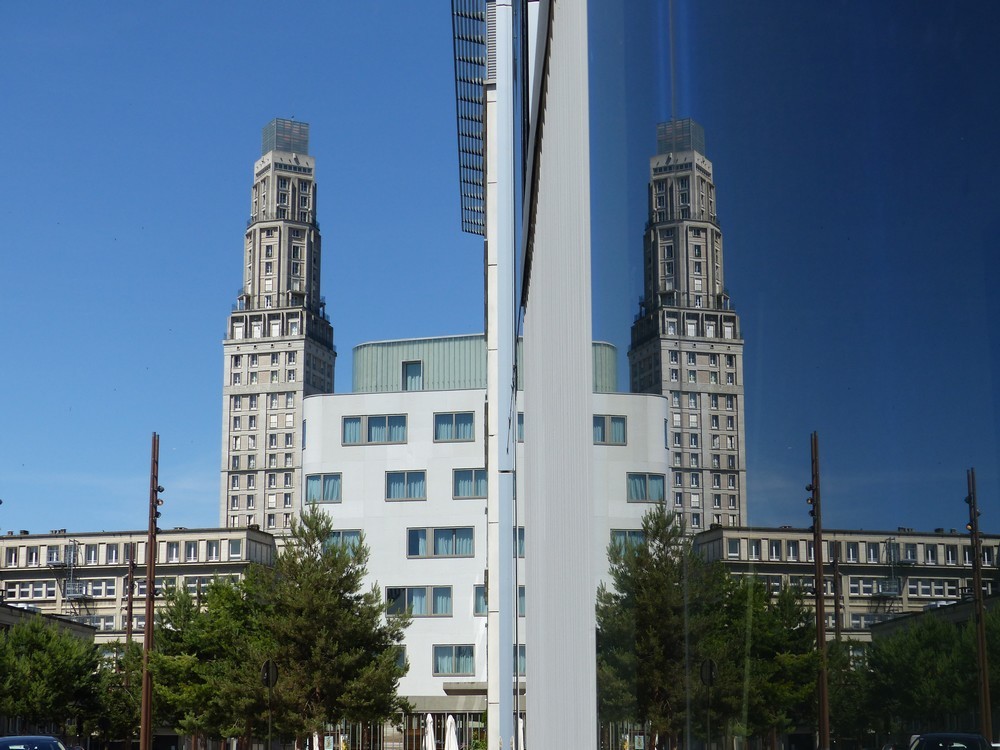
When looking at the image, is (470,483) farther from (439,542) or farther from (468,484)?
(439,542)

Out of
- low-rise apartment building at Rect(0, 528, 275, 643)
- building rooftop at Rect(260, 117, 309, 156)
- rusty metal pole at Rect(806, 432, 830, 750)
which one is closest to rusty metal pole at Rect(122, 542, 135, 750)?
low-rise apartment building at Rect(0, 528, 275, 643)

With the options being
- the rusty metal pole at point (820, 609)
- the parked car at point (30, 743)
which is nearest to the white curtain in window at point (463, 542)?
the parked car at point (30, 743)

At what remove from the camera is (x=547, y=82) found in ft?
14.9

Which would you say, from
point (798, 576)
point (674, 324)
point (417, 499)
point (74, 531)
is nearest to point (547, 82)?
point (674, 324)

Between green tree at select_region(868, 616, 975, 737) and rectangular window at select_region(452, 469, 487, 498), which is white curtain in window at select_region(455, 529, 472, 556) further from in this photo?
green tree at select_region(868, 616, 975, 737)

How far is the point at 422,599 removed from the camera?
142 feet

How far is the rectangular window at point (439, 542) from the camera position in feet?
143

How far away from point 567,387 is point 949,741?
2891mm

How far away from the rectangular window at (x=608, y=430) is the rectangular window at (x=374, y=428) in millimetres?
42590

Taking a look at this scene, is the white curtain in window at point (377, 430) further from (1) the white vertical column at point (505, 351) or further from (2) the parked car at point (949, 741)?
(2) the parked car at point (949, 741)

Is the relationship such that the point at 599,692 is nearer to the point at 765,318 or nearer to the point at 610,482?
the point at 610,482

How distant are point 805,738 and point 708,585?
328 millimetres

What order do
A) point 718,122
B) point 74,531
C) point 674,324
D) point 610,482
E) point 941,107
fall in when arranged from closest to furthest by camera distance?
point 941,107 < point 718,122 < point 674,324 < point 610,482 < point 74,531

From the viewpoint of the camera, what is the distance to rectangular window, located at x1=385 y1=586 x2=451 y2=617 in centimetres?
4294
